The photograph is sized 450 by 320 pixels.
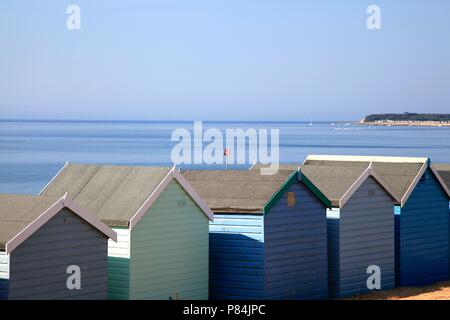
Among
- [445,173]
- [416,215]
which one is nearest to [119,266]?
[416,215]

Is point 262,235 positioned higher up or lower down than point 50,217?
lower down

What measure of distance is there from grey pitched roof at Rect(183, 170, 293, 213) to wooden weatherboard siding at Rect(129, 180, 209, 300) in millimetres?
782

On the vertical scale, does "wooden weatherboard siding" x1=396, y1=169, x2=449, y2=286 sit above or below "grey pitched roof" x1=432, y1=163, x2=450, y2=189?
below

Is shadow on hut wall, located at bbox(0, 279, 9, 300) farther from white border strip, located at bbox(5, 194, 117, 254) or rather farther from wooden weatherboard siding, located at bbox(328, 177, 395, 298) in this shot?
wooden weatherboard siding, located at bbox(328, 177, 395, 298)

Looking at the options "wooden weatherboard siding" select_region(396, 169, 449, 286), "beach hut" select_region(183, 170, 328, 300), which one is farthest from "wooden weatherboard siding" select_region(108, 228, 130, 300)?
"wooden weatherboard siding" select_region(396, 169, 449, 286)

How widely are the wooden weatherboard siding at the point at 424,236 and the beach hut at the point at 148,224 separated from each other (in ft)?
21.1

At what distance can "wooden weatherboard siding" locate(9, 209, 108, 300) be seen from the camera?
16.3 meters

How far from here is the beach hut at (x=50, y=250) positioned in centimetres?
1614

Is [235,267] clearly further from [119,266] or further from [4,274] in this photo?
[4,274]

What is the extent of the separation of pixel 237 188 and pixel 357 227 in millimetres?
3437

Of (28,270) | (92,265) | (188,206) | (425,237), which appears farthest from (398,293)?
(28,270)

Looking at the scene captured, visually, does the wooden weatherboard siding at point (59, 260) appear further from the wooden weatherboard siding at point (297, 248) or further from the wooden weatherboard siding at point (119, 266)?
the wooden weatherboard siding at point (297, 248)

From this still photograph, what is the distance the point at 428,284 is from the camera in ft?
86.2

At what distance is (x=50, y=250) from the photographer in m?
16.8
